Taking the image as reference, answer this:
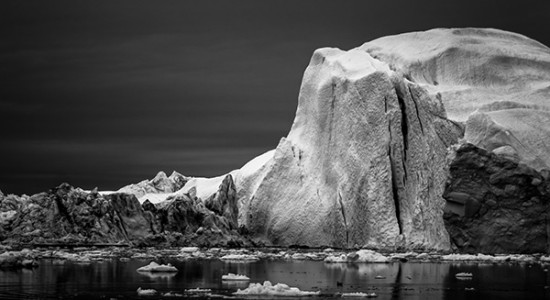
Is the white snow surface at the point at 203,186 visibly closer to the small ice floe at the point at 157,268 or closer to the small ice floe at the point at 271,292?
the small ice floe at the point at 157,268

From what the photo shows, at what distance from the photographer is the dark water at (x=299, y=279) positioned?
2047 centimetres

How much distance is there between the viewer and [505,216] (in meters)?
38.0

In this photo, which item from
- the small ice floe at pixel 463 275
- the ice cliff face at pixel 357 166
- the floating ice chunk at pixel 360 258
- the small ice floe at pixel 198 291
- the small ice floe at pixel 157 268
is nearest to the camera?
the small ice floe at pixel 198 291

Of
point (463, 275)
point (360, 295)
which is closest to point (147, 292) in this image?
point (360, 295)

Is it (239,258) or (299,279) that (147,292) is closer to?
(299,279)

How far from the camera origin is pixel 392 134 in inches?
1801

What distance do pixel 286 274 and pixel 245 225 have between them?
24.7 meters

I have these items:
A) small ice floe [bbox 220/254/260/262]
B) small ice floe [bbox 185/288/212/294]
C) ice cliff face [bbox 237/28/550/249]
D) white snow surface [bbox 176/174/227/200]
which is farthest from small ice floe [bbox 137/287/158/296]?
white snow surface [bbox 176/174/227/200]

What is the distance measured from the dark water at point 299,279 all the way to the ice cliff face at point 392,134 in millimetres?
12664

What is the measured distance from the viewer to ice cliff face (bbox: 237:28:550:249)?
43969mm

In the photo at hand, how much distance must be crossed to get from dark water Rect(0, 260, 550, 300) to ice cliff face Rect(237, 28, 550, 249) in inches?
499

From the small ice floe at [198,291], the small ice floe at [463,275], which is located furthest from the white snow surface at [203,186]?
the small ice floe at [198,291]

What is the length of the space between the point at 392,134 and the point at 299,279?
73.0 ft

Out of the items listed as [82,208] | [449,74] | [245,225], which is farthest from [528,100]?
[82,208]
